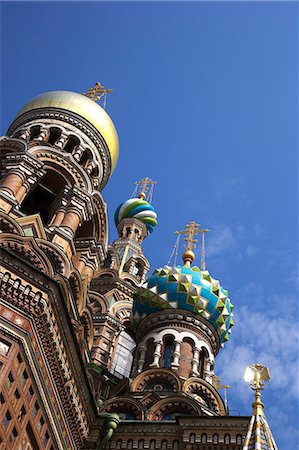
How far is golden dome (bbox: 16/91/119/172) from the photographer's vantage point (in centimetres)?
1572

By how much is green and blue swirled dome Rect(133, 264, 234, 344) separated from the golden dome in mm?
3519

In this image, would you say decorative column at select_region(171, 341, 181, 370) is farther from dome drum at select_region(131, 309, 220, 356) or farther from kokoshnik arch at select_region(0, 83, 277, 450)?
dome drum at select_region(131, 309, 220, 356)

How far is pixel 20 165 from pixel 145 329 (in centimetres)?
406

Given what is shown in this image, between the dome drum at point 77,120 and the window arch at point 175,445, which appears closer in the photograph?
the window arch at point 175,445

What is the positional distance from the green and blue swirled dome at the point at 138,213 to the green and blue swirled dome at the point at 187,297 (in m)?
8.19

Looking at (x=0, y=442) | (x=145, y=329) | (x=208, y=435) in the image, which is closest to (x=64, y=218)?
(x=145, y=329)

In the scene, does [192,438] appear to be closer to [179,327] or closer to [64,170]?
[179,327]

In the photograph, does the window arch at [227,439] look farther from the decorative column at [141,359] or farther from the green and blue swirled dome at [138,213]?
the green and blue swirled dome at [138,213]

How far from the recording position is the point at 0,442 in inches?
283

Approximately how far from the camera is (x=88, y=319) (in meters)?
12.9

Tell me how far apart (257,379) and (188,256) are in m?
8.70

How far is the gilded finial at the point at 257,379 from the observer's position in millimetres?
7496

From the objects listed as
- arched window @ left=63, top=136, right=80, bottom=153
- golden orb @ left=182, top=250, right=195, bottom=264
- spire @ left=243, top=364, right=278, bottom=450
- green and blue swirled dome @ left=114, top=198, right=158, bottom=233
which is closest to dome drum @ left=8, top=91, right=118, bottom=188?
arched window @ left=63, top=136, right=80, bottom=153

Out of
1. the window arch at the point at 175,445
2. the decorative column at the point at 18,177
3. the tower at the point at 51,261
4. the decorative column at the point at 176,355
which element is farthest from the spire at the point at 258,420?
the decorative column at the point at 18,177
